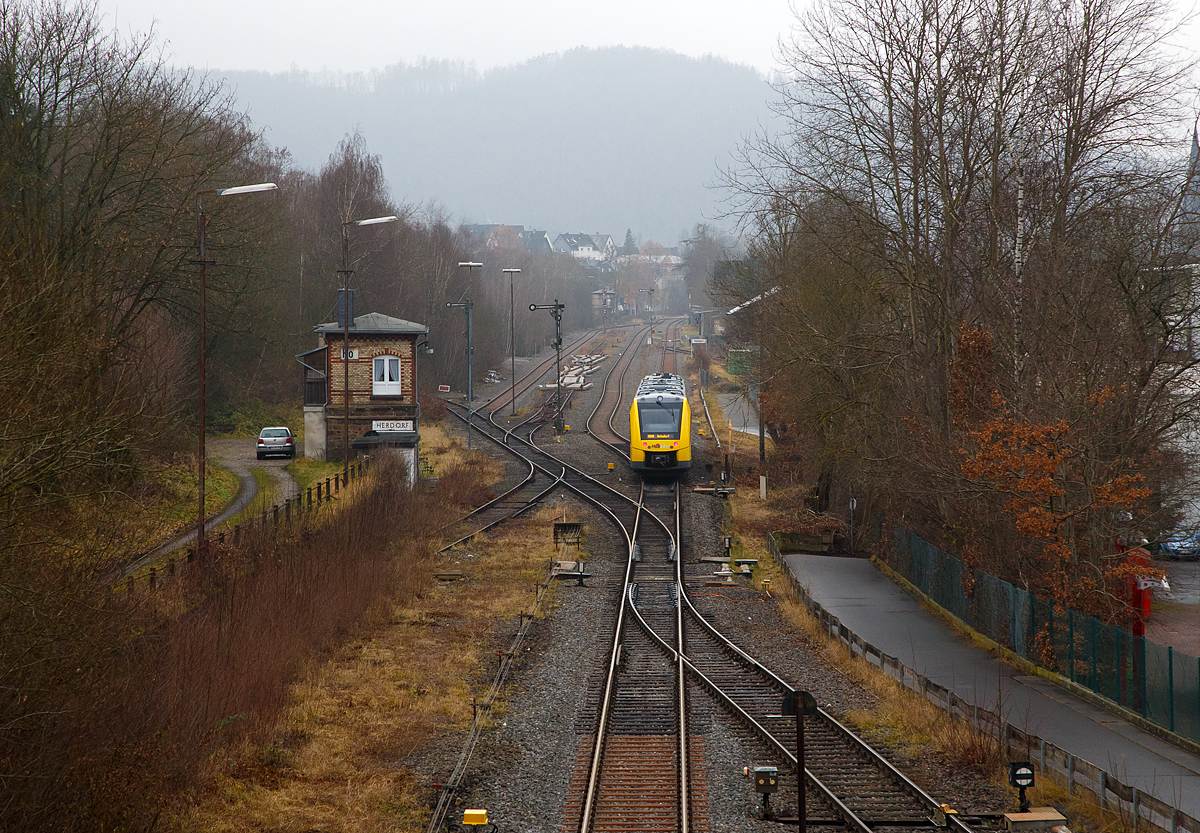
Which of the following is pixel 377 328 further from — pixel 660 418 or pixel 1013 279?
pixel 1013 279

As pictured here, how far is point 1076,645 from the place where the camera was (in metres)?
15.1

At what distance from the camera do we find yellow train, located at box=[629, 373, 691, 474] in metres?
32.8

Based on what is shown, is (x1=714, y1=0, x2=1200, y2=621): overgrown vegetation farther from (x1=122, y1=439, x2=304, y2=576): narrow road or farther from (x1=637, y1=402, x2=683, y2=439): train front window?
(x1=122, y1=439, x2=304, y2=576): narrow road

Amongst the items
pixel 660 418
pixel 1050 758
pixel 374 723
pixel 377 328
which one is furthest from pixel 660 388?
pixel 1050 758

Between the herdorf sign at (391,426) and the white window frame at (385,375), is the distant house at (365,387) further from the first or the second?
the herdorf sign at (391,426)

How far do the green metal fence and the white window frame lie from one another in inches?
853

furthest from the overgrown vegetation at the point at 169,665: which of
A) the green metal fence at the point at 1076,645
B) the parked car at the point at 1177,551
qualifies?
the parked car at the point at 1177,551

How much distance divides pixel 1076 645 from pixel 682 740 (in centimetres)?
690

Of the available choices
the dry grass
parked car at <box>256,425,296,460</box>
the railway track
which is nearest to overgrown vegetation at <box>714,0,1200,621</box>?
the railway track

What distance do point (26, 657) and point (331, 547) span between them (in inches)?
513

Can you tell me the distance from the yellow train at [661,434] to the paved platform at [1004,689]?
9.64 metres

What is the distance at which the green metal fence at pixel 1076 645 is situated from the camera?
12.6 metres

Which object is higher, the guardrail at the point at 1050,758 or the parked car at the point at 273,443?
the parked car at the point at 273,443

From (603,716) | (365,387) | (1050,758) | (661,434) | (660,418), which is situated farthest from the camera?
(365,387)
